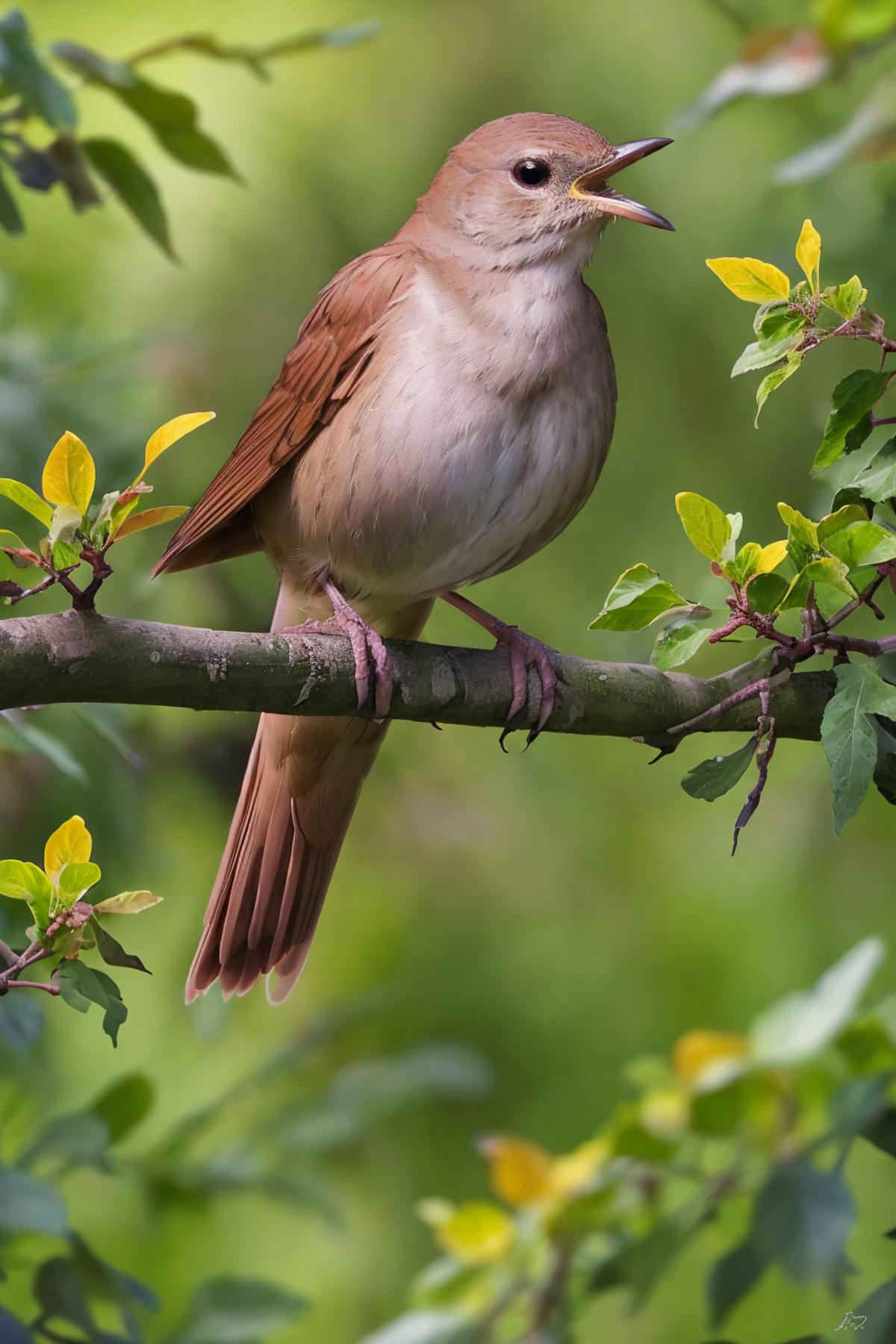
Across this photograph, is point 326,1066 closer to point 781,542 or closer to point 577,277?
point 577,277

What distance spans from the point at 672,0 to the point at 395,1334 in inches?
177

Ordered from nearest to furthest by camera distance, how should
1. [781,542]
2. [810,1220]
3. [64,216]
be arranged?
[810,1220] < [781,542] < [64,216]

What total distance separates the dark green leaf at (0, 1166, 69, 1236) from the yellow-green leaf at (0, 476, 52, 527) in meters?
0.82

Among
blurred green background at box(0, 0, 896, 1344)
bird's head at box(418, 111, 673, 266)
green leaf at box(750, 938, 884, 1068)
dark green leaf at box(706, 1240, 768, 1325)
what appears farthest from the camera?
blurred green background at box(0, 0, 896, 1344)

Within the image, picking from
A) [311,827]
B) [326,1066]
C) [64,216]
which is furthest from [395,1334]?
[64,216]

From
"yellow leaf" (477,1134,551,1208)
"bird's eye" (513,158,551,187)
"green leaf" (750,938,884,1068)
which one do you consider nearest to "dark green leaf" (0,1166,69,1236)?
"yellow leaf" (477,1134,551,1208)

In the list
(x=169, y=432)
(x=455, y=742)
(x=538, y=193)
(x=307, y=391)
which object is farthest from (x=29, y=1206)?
(x=455, y=742)

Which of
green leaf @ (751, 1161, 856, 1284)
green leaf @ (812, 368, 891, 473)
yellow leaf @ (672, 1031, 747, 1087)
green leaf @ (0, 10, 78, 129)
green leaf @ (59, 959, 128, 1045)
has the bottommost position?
green leaf @ (751, 1161, 856, 1284)

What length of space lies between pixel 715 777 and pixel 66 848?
73cm

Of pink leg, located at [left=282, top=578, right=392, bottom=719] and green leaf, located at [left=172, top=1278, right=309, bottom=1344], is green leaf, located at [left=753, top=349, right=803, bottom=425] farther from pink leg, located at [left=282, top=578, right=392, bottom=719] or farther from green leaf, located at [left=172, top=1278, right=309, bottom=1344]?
green leaf, located at [left=172, top=1278, right=309, bottom=1344]

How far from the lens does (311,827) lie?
9.70 ft

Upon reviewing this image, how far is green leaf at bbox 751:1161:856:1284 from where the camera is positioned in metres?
1.30

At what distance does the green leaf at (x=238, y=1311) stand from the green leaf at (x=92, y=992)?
40.1 inches
